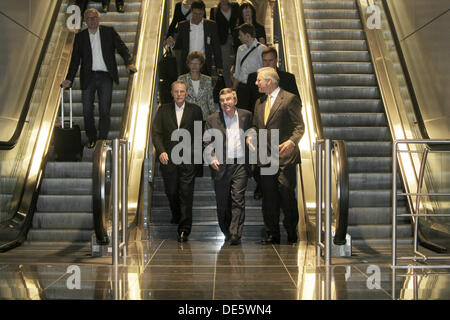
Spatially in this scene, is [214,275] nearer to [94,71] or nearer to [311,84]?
[311,84]

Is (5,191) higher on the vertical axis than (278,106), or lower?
lower

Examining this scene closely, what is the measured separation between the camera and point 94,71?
9.10 meters

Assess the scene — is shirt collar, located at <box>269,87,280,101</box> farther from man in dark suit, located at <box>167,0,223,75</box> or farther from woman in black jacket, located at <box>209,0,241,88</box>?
woman in black jacket, located at <box>209,0,241,88</box>

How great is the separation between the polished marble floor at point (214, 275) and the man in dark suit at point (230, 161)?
422 millimetres

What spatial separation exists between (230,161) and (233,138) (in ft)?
0.87

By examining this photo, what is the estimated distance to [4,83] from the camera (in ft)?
28.1

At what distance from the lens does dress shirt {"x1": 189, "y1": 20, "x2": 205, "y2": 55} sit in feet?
32.9

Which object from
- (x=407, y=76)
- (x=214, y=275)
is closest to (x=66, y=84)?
(x=214, y=275)
